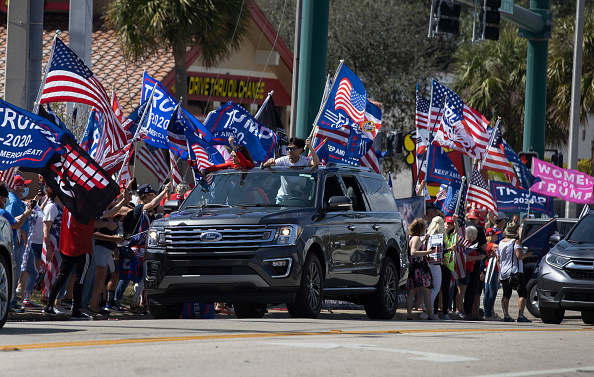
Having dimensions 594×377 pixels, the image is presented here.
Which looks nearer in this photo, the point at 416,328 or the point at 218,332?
the point at 218,332

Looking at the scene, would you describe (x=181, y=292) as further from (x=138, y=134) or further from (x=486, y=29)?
(x=486, y=29)

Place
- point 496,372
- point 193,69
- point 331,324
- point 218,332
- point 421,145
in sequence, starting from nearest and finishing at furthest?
point 496,372 → point 218,332 → point 331,324 → point 421,145 → point 193,69

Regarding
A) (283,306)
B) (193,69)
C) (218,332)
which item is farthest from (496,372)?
(193,69)

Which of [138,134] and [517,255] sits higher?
[138,134]

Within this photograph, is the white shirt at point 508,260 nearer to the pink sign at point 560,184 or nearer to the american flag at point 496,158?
the american flag at point 496,158

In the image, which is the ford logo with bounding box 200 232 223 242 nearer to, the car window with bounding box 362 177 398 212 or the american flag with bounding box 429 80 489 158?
the car window with bounding box 362 177 398 212

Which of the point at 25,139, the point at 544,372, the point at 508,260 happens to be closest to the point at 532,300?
the point at 508,260

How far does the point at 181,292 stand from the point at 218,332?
7.35 ft

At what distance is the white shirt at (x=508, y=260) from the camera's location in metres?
19.0

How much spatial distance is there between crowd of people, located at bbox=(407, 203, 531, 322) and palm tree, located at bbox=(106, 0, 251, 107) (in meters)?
11.0

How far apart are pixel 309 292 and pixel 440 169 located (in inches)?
343

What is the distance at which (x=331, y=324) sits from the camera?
42.0 ft

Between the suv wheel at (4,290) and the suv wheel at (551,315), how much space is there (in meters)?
8.64

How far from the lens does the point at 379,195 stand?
15.8 meters
